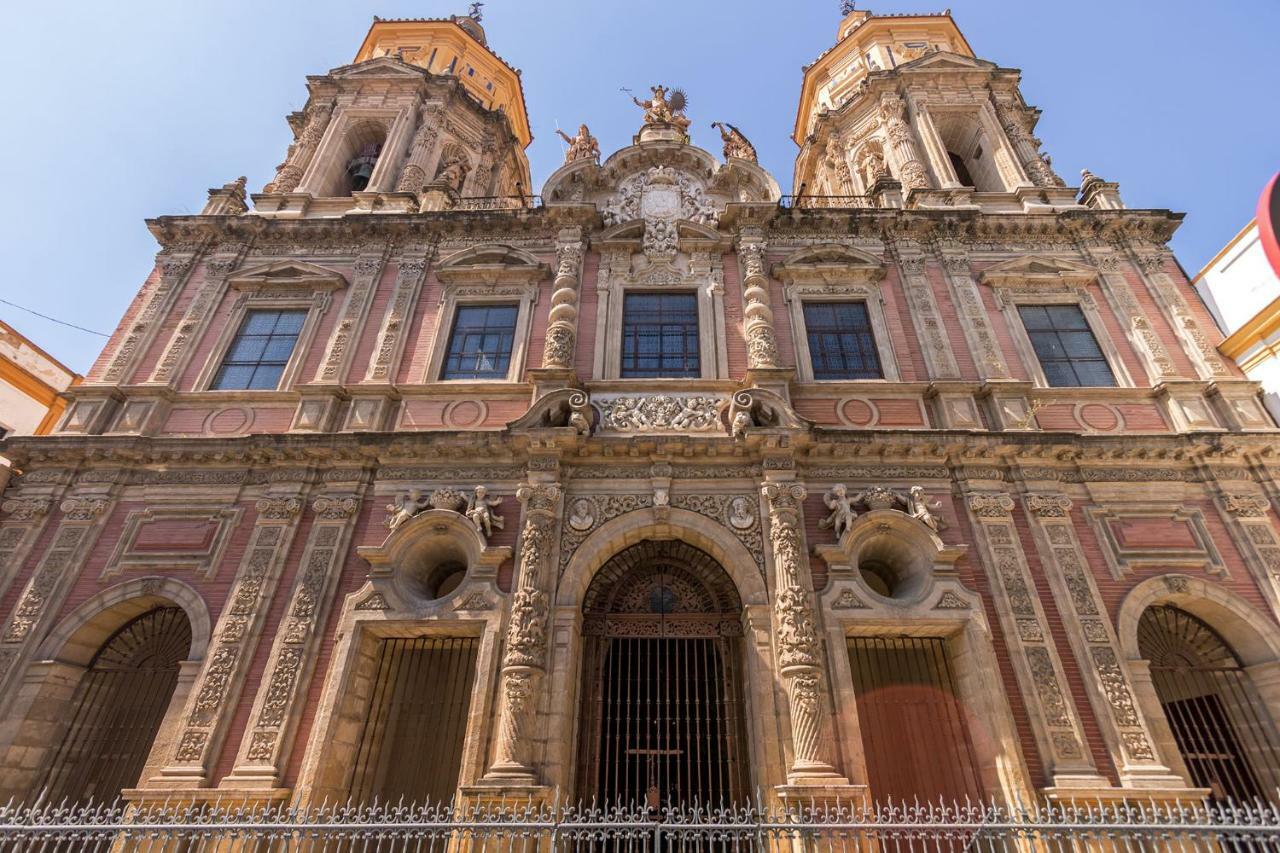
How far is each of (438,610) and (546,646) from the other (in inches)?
68.1

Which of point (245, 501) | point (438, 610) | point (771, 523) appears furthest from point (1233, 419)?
point (245, 501)

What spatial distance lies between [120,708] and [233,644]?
2.48 m

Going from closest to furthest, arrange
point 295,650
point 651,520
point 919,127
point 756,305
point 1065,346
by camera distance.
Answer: point 295,650
point 651,520
point 756,305
point 1065,346
point 919,127

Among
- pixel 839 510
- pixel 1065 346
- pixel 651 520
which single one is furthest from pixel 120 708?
pixel 1065 346

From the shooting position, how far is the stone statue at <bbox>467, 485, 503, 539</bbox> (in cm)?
983

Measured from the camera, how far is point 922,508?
32.1ft

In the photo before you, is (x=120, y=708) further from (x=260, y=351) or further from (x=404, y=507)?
(x=260, y=351)

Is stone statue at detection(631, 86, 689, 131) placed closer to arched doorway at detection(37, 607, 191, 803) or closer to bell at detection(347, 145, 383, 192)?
bell at detection(347, 145, 383, 192)

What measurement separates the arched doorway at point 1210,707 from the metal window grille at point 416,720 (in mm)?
10189

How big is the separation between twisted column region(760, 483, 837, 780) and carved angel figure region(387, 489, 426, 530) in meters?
5.39

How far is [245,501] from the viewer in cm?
1051

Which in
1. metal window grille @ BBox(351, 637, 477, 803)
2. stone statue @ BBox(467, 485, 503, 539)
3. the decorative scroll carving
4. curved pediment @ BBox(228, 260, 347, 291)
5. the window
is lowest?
metal window grille @ BBox(351, 637, 477, 803)

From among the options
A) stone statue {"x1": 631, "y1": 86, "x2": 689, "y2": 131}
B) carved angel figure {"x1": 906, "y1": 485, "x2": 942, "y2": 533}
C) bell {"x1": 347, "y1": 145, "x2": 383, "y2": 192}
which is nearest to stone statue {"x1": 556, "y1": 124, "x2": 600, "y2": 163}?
stone statue {"x1": 631, "y1": 86, "x2": 689, "y2": 131}

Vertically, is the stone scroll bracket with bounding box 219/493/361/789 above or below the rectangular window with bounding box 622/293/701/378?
below
